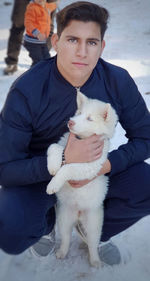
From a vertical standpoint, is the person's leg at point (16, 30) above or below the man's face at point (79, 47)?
below

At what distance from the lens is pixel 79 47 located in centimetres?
161

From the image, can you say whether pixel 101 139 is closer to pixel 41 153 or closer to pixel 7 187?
pixel 41 153

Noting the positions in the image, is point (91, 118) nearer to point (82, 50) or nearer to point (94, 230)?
point (82, 50)

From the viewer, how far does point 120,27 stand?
596 centimetres

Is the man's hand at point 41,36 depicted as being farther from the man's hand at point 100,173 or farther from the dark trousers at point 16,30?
the man's hand at point 100,173

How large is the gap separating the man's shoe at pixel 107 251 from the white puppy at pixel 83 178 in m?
0.07

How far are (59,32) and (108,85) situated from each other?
40 centimetres

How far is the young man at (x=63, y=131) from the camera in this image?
160 centimetres

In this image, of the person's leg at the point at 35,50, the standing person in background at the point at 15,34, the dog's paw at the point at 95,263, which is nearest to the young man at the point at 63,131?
the dog's paw at the point at 95,263

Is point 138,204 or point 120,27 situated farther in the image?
point 120,27

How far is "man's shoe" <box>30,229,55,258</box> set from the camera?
1908 mm

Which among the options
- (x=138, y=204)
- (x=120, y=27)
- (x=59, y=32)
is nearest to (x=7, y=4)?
(x=120, y=27)

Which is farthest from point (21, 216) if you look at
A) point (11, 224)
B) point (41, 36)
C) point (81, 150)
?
point (41, 36)

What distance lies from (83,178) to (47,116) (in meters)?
0.38
